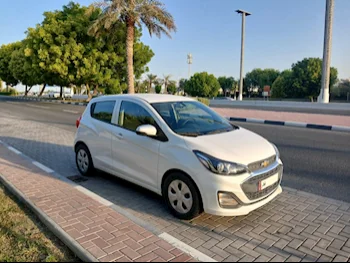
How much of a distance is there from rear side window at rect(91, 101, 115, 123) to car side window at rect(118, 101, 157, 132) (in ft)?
0.97

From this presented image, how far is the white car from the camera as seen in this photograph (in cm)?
336

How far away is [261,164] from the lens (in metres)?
3.55

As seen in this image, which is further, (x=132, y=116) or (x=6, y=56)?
(x=6, y=56)

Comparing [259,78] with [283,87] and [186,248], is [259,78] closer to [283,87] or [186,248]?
[283,87]

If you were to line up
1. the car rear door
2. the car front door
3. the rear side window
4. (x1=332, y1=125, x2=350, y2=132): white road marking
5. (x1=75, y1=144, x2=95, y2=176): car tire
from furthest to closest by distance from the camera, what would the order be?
(x1=332, y1=125, x2=350, y2=132): white road marking < (x1=75, y1=144, x2=95, y2=176): car tire < the rear side window < the car rear door < the car front door

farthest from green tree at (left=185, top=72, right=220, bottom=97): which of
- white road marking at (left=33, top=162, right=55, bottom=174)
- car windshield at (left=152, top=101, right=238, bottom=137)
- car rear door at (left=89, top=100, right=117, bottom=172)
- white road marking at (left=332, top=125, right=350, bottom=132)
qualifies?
car windshield at (left=152, top=101, right=238, bottom=137)

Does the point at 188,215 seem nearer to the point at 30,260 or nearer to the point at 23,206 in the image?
the point at 30,260

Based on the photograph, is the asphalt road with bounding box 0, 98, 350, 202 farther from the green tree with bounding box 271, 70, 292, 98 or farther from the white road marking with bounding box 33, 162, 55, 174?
the green tree with bounding box 271, 70, 292, 98

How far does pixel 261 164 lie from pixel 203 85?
76799mm

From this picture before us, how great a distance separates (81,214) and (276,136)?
8124 millimetres

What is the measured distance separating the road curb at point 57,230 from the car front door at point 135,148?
1309 mm

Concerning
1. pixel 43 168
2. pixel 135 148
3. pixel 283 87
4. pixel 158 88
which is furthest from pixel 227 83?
pixel 135 148

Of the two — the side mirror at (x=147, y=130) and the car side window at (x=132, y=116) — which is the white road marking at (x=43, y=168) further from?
the side mirror at (x=147, y=130)

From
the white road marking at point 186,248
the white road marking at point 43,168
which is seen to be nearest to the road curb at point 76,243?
the white road marking at point 186,248
